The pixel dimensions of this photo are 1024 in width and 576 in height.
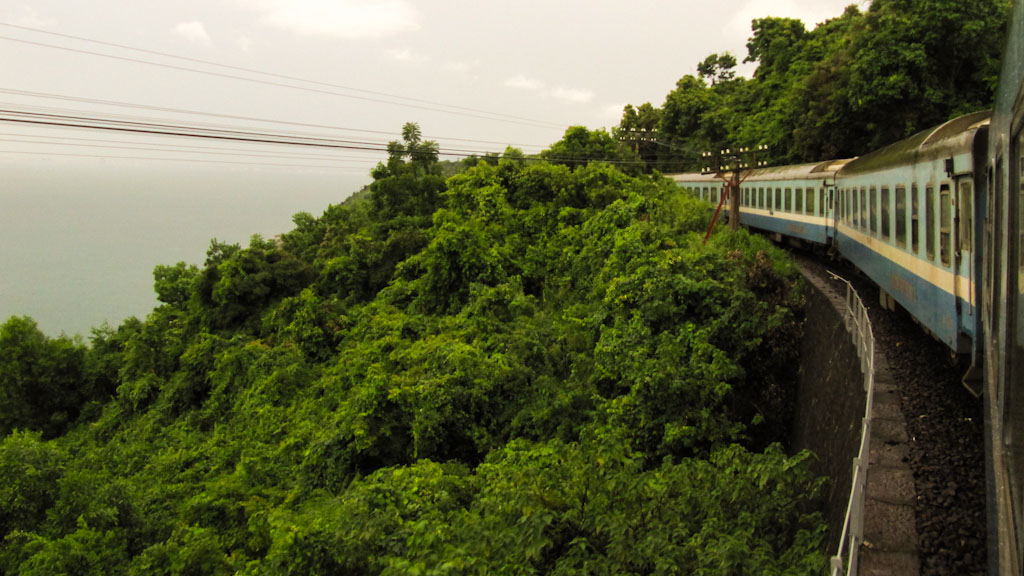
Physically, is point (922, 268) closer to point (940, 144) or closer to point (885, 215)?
point (940, 144)

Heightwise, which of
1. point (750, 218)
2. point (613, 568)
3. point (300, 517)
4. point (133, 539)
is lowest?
point (133, 539)

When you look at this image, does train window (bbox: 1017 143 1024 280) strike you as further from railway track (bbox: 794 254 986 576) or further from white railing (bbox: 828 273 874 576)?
railway track (bbox: 794 254 986 576)

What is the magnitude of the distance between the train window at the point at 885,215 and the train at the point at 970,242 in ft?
0.05

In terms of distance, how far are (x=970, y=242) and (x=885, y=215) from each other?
381 centimetres

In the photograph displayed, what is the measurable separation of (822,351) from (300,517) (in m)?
6.67

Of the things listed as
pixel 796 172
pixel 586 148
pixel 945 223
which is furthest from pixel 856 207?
pixel 586 148

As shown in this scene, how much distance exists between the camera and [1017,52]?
2604 millimetres

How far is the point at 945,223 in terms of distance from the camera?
19.5 feet

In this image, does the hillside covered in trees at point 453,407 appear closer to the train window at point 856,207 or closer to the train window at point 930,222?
the train window at point 856,207

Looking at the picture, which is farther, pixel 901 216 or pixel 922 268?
pixel 901 216

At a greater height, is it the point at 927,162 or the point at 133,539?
the point at 927,162

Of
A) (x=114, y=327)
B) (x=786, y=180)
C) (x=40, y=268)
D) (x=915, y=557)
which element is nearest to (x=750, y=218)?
(x=786, y=180)

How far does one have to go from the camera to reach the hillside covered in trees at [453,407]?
611 centimetres

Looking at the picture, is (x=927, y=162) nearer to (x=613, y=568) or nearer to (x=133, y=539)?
(x=613, y=568)
